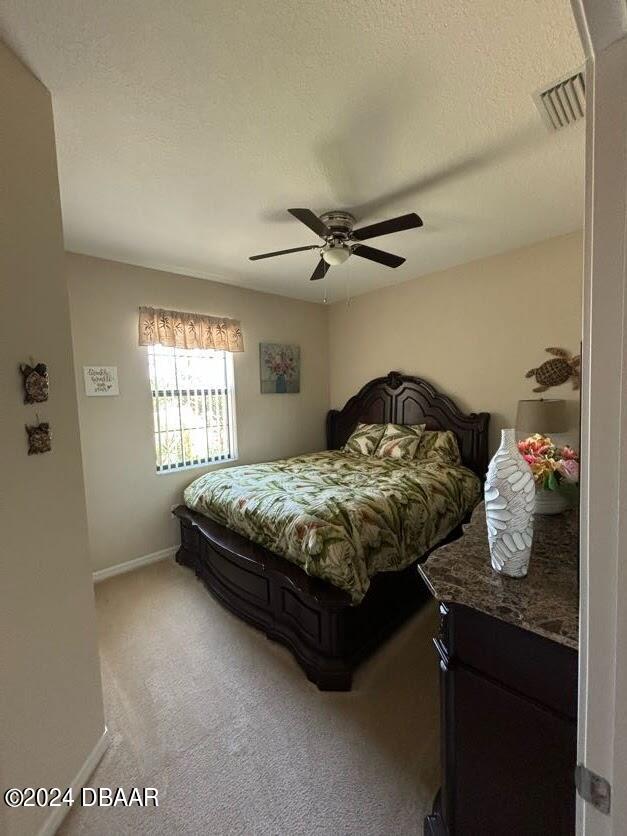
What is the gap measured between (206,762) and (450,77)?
2.81 metres

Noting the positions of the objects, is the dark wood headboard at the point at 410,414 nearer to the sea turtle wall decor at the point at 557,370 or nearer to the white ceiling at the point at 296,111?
the sea turtle wall decor at the point at 557,370

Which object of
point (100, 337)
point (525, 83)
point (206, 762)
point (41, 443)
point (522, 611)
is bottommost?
point (206, 762)

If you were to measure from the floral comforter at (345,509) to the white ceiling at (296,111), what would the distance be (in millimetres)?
1817

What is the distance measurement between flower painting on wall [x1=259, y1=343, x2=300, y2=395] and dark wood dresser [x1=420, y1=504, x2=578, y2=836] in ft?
10.3

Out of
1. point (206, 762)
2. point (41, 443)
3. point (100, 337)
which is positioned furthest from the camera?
point (100, 337)

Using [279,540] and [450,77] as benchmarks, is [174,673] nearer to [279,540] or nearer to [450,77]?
[279,540]

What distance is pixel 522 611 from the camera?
838 mm

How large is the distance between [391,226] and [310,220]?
437 millimetres

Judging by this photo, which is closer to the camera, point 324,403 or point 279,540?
point 279,540

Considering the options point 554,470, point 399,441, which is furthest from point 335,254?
point 399,441

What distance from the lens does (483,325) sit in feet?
10.9

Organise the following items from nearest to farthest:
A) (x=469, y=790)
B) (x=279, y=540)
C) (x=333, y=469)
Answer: (x=469, y=790) < (x=279, y=540) < (x=333, y=469)

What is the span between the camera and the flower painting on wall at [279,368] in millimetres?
3945

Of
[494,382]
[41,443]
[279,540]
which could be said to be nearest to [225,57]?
[41,443]
